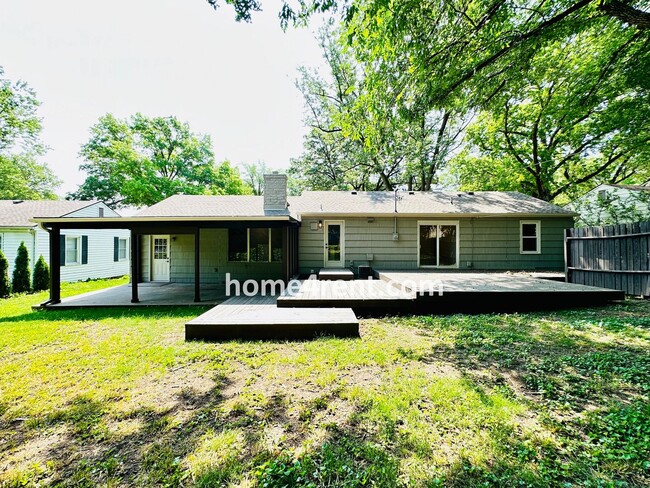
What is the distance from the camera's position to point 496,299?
571cm

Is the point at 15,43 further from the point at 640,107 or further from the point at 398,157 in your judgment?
the point at 640,107

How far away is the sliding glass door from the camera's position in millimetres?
9760

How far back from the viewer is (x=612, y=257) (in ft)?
21.4

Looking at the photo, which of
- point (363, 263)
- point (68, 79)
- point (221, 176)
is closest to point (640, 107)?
point (363, 263)

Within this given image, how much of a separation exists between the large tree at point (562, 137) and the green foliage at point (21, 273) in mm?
18101

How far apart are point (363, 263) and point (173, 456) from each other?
816cm

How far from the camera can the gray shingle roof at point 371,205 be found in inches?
366

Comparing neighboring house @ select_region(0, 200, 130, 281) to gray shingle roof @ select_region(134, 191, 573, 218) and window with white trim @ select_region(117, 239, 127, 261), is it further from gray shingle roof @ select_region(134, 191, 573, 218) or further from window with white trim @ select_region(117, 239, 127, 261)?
gray shingle roof @ select_region(134, 191, 573, 218)

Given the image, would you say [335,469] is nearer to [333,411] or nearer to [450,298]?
[333,411]

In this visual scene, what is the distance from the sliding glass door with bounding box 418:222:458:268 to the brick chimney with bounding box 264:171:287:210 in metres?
4.88

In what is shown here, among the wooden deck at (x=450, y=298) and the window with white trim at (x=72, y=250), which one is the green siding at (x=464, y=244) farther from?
the window with white trim at (x=72, y=250)

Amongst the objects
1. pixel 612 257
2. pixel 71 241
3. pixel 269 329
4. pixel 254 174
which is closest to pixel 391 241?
pixel 612 257

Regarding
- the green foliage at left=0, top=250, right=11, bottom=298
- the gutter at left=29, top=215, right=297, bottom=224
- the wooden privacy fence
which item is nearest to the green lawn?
the wooden privacy fence

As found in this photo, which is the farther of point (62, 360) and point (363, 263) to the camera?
point (363, 263)
